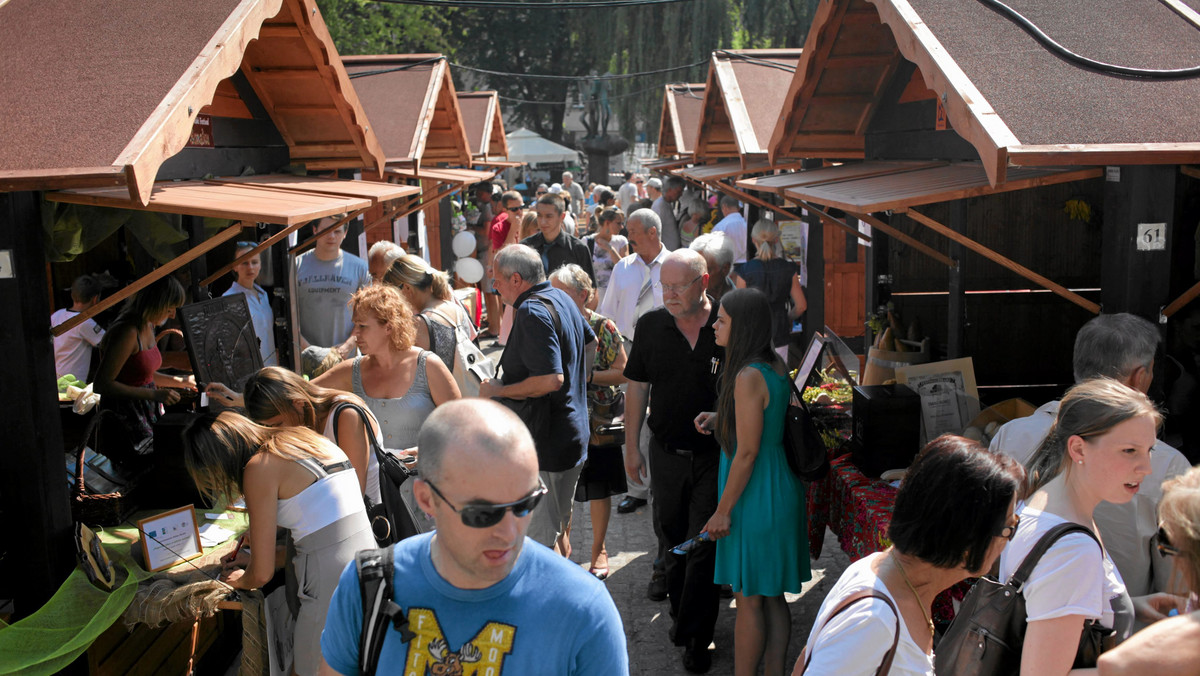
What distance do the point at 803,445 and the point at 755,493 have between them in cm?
30

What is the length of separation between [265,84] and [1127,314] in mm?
5744

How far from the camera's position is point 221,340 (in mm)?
5688

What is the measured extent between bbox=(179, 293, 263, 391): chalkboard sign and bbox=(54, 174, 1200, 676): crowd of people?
176mm

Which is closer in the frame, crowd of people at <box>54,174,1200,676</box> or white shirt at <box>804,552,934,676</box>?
crowd of people at <box>54,174,1200,676</box>

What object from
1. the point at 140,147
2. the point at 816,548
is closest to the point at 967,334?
the point at 816,548

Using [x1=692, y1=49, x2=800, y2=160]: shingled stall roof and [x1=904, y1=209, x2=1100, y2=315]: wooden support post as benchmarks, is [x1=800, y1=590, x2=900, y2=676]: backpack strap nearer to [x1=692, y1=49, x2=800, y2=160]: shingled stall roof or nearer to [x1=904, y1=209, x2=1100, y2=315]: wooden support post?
[x1=904, y1=209, x2=1100, y2=315]: wooden support post

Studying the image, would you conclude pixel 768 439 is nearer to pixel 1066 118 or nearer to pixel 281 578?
pixel 1066 118

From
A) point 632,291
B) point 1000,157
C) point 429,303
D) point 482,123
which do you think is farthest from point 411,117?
point 1000,157

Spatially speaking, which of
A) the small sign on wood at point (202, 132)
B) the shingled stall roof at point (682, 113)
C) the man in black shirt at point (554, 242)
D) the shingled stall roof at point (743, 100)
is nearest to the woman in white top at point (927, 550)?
the small sign on wood at point (202, 132)

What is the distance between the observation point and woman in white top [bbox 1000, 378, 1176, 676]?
246cm

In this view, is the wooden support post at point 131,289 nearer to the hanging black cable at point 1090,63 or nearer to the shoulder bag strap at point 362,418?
the shoulder bag strap at point 362,418

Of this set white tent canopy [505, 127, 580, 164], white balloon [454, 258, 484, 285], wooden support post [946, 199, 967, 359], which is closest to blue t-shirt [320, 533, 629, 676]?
wooden support post [946, 199, 967, 359]

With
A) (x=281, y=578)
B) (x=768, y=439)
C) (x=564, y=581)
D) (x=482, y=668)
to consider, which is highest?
(x=564, y=581)

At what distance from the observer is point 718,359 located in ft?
15.8
